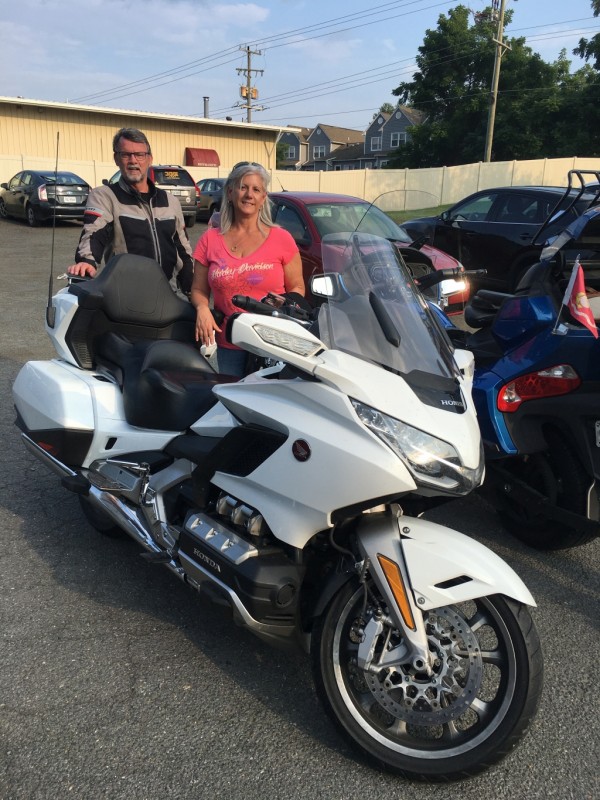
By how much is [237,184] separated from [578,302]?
1.81 m

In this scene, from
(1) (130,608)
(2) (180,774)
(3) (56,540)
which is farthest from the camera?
(3) (56,540)

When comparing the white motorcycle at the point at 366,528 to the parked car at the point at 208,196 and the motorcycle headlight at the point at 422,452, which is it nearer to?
the motorcycle headlight at the point at 422,452

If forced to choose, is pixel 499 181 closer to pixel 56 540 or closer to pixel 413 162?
pixel 413 162

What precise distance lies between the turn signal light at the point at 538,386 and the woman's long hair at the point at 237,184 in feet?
5.14

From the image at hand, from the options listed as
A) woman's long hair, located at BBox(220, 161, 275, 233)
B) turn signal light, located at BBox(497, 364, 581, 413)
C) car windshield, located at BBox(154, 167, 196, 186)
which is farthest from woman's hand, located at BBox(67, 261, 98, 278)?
car windshield, located at BBox(154, 167, 196, 186)

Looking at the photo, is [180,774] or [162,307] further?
[162,307]

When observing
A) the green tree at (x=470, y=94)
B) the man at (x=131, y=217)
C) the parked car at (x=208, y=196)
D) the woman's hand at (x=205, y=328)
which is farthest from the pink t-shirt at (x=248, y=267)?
the green tree at (x=470, y=94)

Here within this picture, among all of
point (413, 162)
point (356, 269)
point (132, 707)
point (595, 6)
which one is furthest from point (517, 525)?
point (595, 6)

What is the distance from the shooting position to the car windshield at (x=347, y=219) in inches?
326

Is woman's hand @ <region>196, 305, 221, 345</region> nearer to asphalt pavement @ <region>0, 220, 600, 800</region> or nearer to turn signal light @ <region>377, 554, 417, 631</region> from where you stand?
asphalt pavement @ <region>0, 220, 600, 800</region>

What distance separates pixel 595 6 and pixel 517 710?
5318 cm

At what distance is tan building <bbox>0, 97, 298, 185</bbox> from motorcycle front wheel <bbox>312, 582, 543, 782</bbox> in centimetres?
2687

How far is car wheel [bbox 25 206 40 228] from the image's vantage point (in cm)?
1966

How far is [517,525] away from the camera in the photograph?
3.73m
